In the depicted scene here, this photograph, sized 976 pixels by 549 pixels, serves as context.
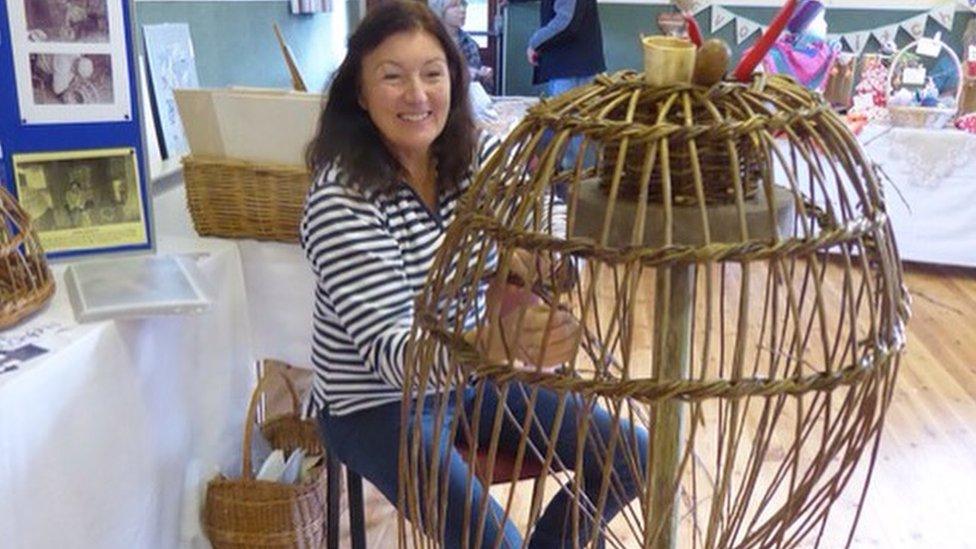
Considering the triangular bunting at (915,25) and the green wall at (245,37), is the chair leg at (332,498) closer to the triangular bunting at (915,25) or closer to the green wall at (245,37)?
the green wall at (245,37)

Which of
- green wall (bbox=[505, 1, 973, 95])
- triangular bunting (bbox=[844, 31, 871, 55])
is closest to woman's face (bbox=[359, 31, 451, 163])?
green wall (bbox=[505, 1, 973, 95])

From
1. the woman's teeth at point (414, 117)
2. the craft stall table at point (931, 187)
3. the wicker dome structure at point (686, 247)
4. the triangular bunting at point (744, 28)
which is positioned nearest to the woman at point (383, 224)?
the woman's teeth at point (414, 117)

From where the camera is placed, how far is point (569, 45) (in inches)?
143

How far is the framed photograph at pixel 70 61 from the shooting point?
1.39 meters

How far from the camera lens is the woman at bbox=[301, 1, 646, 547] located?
1267 mm

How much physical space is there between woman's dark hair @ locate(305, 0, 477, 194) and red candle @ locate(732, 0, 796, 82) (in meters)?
0.66

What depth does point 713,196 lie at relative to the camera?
76cm

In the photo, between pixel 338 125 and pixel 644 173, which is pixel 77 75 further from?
pixel 644 173

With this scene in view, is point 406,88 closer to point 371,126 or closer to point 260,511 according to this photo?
point 371,126

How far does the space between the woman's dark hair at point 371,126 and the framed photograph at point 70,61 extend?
1.11ft

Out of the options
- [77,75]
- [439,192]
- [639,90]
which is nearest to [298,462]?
[439,192]

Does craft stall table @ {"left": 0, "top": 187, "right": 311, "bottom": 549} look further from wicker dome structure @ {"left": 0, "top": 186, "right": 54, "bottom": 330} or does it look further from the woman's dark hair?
the woman's dark hair

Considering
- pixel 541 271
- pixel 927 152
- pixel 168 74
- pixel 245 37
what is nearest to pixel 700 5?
pixel 927 152

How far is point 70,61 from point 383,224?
566mm
